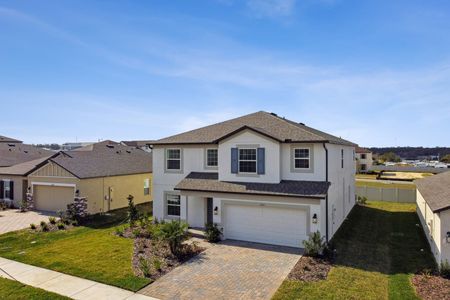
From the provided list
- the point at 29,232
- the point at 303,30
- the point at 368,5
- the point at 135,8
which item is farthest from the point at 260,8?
Result: the point at 29,232

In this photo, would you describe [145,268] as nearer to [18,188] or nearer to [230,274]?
[230,274]

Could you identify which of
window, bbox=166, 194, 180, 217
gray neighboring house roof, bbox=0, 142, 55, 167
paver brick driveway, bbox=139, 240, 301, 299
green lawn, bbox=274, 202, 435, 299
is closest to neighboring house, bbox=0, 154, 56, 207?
gray neighboring house roof, bbox=0, 142, 55, 167

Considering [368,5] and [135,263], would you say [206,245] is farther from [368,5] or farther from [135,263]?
[368,5]

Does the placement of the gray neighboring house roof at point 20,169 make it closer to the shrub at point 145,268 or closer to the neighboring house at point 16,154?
the neighboring house at point 16,154

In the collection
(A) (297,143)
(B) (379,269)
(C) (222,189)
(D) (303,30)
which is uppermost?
(D) (303,30)

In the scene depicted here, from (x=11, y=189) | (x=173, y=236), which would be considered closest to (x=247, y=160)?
(x=173, y=236)

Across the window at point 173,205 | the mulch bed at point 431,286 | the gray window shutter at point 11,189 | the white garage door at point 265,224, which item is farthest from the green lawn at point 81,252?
the gray window shutter at point 11,189
